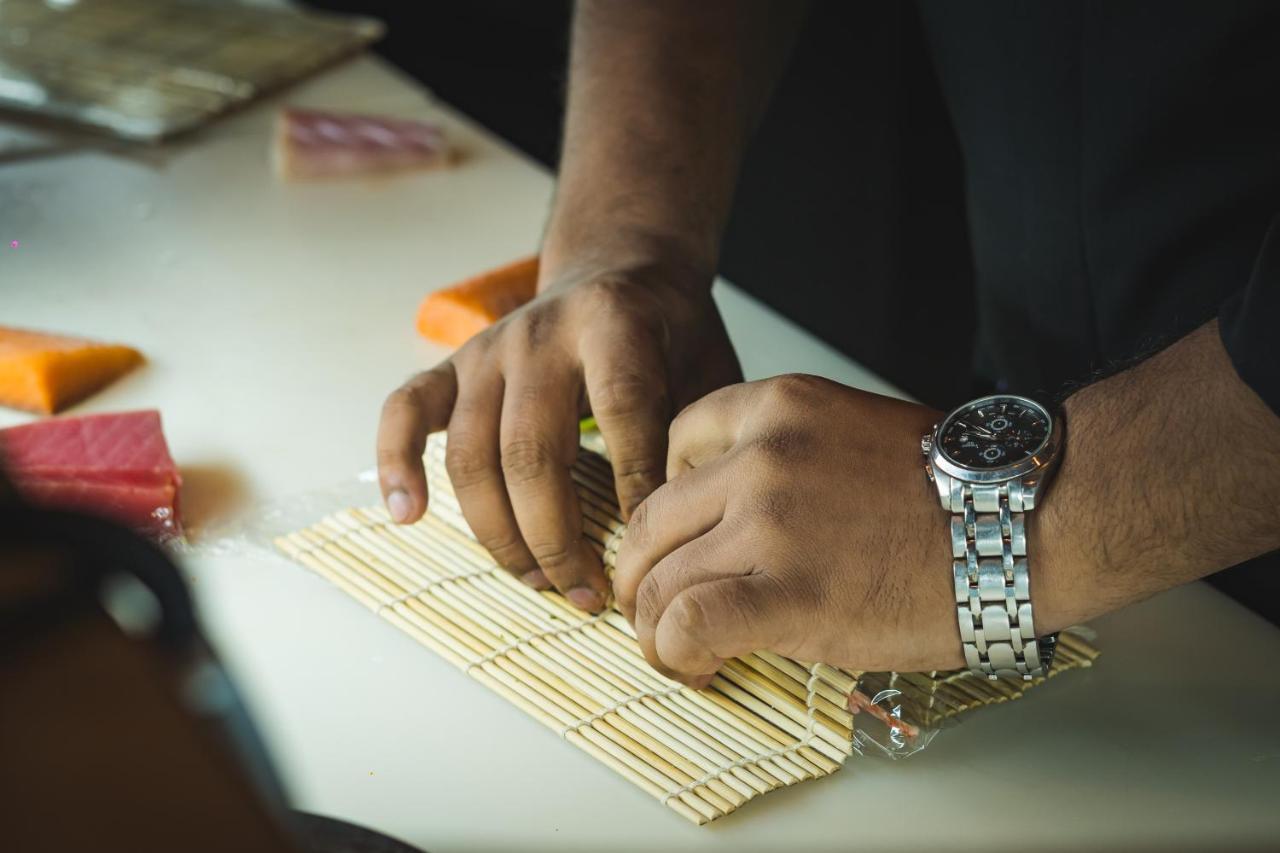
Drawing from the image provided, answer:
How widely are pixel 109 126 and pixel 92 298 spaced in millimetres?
466

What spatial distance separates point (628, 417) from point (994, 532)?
302 millimetres

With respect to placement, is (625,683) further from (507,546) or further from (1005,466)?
(1005,466)

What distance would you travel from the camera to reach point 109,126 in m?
1.78

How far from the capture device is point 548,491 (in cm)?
96

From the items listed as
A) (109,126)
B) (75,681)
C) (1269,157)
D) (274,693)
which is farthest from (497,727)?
(109,126)

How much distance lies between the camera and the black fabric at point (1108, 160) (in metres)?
1.14

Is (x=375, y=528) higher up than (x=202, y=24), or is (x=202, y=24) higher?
(x=202, y=24)

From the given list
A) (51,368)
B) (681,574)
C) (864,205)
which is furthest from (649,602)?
(864,205)

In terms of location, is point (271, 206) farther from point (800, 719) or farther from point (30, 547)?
point (30, 547)

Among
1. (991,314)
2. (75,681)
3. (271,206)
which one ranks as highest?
(75,681)

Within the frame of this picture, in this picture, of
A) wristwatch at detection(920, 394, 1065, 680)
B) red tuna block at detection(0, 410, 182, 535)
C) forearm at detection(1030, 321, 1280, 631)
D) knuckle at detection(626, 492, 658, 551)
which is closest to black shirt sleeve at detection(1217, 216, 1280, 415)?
forearm at detection(1030, 321, 1280, 631)

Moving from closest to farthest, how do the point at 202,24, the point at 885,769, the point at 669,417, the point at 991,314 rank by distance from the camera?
1. the point at 885,769
2. the point at 669,417
3. the point at 991,314
4. the point at 202,24

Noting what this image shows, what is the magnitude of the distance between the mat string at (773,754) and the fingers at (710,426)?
17cm

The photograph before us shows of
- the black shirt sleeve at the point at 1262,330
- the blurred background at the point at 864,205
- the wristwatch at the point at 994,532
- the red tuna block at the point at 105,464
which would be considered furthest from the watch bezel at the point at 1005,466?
the blurred background at the point at 864,205
